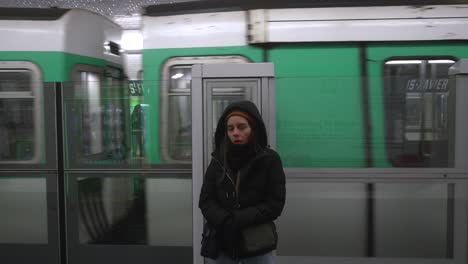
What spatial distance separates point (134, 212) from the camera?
13.5 ft

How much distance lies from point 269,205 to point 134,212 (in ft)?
6.44

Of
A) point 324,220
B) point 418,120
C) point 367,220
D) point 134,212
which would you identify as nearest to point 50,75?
point 134,212

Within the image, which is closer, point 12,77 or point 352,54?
point 352,54

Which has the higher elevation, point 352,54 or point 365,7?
point 365,7

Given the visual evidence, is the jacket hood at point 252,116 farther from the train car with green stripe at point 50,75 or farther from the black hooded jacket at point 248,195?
the train car with green stripe at point 50,75

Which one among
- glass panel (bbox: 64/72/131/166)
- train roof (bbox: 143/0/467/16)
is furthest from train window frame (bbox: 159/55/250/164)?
train roof (bbox: 143/0/467/16)

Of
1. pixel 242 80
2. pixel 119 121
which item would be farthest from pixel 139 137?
pixel 242 80

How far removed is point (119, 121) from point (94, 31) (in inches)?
62.5

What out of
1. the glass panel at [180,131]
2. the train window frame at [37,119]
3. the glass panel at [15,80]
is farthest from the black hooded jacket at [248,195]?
the glass panel at [15,80]

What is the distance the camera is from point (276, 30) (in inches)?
169

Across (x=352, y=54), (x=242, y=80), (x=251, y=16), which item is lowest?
(x=242, y=80)

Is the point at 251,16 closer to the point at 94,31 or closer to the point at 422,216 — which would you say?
the point at 94,31

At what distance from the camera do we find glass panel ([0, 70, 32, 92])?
13.6ft

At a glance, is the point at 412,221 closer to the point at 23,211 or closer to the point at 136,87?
the point at 136,87
